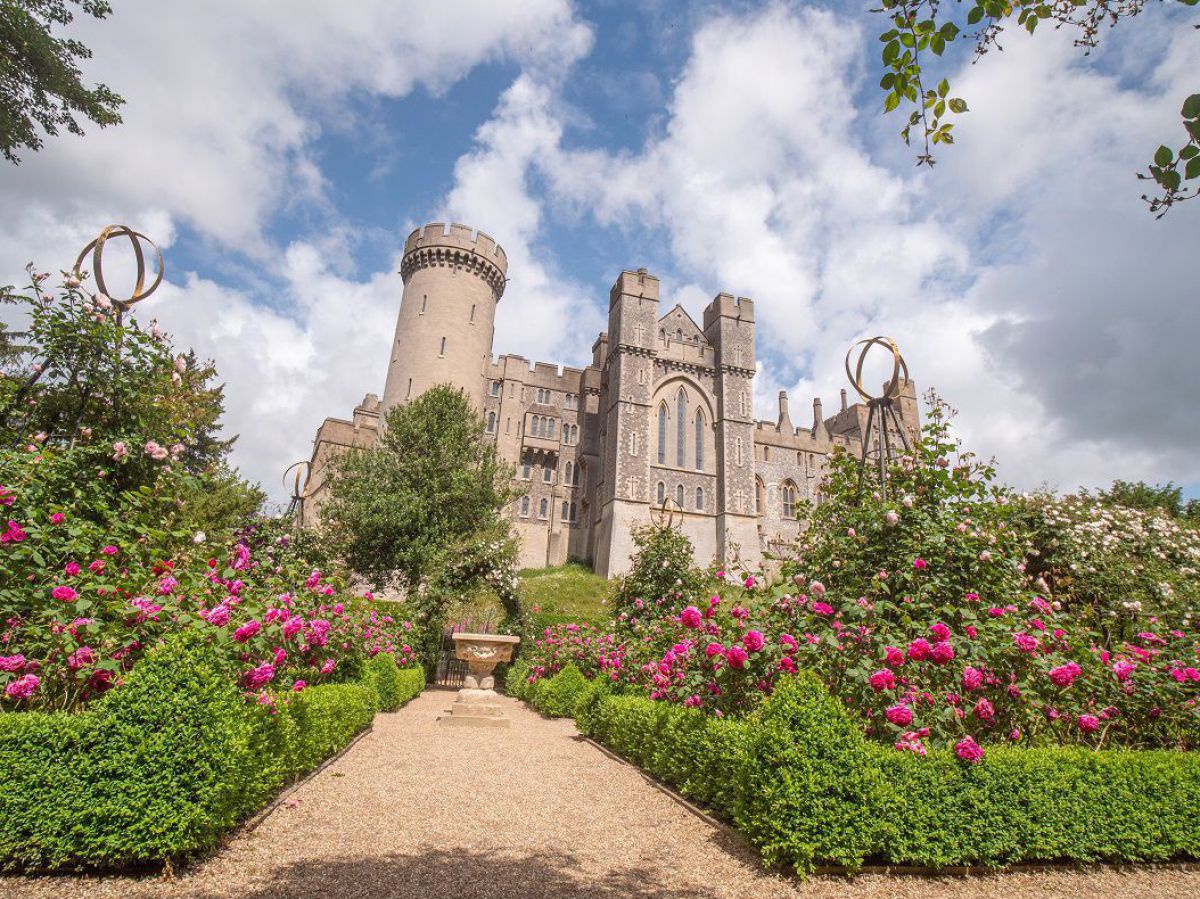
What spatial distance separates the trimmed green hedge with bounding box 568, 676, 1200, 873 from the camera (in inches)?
164

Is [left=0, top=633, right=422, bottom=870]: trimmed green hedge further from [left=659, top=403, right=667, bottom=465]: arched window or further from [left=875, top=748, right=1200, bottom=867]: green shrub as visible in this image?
[left=659, top=403, right=667, bottom=465]: arched window

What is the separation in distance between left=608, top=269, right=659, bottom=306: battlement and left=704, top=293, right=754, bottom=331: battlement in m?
4.15

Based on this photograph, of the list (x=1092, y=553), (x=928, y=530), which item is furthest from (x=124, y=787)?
(x=1092, y=553)

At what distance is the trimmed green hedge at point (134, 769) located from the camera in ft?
11.4

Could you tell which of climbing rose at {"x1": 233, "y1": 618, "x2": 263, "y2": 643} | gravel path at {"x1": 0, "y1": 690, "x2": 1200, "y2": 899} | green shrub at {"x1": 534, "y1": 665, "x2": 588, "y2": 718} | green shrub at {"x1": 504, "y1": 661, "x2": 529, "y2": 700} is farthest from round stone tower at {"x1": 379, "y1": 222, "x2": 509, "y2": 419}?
climbing rose at {"x1": 233, "y1": 618, "x2": 263, "y2": 643}

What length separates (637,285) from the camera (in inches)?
1385

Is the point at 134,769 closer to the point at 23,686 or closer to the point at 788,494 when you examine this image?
the point at 23,686

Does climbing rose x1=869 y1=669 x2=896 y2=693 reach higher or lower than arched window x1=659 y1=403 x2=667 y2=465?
lower

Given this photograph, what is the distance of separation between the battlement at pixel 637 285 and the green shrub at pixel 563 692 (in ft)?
85.7

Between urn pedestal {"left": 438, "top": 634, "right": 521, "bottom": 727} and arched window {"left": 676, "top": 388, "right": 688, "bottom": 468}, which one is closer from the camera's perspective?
urn pedestal {"left": 438, "top": 634, "right": 521, "bottom": 727}

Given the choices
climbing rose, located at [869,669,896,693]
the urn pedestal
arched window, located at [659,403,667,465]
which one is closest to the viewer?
climbing rose, located at [869,669,896,693]

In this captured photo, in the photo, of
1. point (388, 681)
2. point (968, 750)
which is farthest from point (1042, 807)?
point (388, 681)

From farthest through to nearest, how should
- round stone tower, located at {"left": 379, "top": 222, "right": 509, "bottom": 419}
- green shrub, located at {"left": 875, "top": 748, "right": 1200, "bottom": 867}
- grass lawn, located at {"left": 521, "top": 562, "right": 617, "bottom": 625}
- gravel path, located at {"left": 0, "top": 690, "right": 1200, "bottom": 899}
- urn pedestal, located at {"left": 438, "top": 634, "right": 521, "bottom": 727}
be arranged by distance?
round stone tower, located at {"left": 379, "top": 222, "right": 509, "bottom": 419} → grass lawn, located at {"left": 521, "top": 562, "right": 617, "bottom": 625} → urn pedestal, located at {"left": 438, "top": 634, "right": 521, "bottom": 727} → green shrub, located at {"left": 875, "top": 748, "right": 1200, "bottom": 867} → gravel path, located at {"left": 0, "top": 690, "right": 1200, "bottom": 899}

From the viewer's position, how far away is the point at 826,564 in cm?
619
